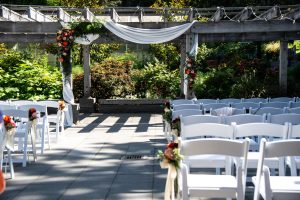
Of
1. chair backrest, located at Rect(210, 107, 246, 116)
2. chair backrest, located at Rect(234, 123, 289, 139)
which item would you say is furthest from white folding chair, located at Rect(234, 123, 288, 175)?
chair backrest, located at Rect(210, 107, 246, 116)

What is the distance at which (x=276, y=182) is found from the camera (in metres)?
4.19

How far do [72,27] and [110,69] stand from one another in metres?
5.18

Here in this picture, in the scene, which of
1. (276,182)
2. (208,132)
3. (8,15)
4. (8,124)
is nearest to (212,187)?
(276,182)

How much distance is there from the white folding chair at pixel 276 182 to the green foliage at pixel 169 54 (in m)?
18.8

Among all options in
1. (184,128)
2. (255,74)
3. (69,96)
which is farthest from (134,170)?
(255,74)

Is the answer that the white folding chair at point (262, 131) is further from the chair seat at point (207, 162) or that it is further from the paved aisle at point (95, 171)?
the paved aisle at point (95, 171)

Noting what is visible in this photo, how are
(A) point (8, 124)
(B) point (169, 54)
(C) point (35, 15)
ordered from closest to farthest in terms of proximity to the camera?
(A) point (8, 124) < (C) point (35, 15) < (B) point (169, 54)

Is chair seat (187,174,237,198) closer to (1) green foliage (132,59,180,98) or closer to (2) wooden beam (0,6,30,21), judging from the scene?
(2) wooden beam (0,6,30,21)

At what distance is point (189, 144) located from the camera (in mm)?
3896

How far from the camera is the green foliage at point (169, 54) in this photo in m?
22.8

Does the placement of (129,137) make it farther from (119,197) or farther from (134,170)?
(119,197)

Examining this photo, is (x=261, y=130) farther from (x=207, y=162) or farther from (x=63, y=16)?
(x=63, y=16)

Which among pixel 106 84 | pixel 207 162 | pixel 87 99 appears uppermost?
pixel 106 84

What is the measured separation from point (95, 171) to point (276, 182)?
10.8ft
